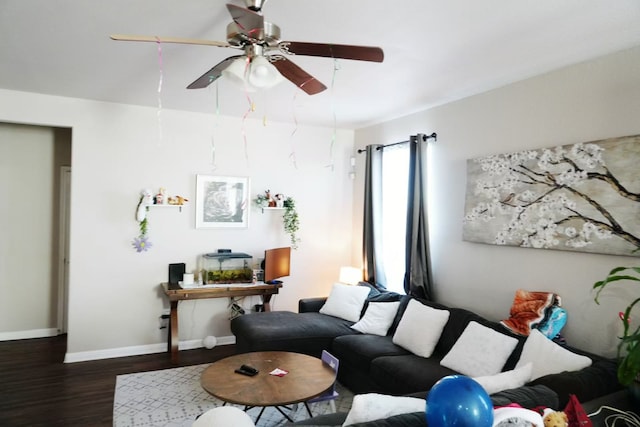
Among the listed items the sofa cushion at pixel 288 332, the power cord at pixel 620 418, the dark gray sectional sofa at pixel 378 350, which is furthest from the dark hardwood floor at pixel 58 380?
the power cord at pixel 620 418

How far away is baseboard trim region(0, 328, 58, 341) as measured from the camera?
4.69 meters

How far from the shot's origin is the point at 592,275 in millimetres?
2617

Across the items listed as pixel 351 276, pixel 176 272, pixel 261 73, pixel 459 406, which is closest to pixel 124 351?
pixel 176 272

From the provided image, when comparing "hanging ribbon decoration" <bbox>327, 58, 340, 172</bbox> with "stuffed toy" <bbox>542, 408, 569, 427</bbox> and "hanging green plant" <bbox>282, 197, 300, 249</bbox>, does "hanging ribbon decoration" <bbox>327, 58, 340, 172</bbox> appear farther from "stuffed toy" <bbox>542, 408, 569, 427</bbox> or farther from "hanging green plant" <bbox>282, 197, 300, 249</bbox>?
"stuffed toy" <bbox>542, 408, 569, 427</bbox>

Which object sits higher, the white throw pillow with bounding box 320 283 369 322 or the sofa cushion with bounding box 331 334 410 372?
the white throw pillow with bounding box 320 283 369 322

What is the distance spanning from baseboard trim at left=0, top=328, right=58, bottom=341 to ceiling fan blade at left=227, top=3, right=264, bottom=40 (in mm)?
4748

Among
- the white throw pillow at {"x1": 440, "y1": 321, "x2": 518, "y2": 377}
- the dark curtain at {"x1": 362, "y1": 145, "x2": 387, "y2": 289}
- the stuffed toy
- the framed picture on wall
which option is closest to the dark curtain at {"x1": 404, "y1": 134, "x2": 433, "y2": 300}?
the dark curtain at {"x1": 362, "y1": 145, "x2": 387, "y2": 289}

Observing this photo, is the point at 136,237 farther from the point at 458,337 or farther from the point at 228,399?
the point at 458,337

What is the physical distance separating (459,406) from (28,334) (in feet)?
17.3

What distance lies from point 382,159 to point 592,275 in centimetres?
253

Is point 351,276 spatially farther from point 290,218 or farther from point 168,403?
point 168,403

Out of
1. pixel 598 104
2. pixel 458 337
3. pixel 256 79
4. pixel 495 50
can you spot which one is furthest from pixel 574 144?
pixel 256 79

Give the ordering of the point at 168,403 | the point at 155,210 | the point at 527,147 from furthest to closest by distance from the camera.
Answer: the point at 155,210, the point at 168,403, the point at 527,147

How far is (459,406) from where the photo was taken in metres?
1.30
